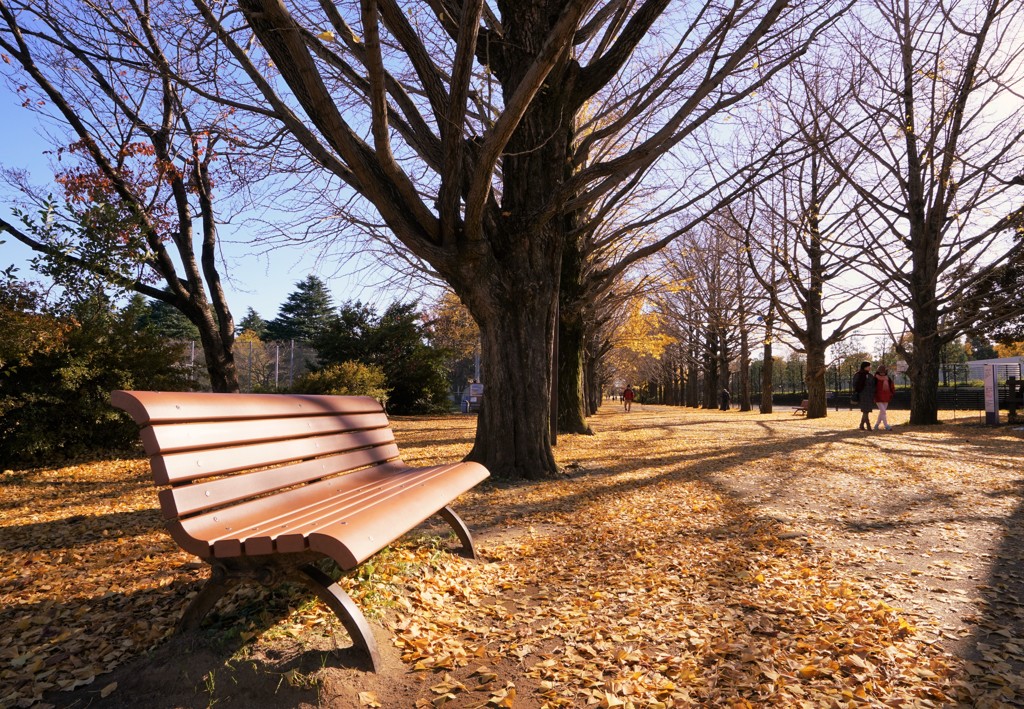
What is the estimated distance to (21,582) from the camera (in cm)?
334

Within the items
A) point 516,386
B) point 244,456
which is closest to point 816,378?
point 516,386

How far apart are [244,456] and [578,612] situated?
1804 millimetres

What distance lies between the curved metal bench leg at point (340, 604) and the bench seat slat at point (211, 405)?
29.4 inches

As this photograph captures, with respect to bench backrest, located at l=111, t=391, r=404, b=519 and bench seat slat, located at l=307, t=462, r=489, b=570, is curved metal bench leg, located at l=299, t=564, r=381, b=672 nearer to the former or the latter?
bench seat slat, located at l=307, t=462, r=489, b=570

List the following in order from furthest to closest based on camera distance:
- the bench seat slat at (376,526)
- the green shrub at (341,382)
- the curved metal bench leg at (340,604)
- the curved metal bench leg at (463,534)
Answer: the green shrub at (341,382), the curved metal bench leg at (463,534), the curved metal bench leg at (340,604), the bench seat slat at (376,526)

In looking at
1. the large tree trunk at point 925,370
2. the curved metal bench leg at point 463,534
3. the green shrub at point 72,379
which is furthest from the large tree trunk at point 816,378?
the curved metal bench leg at point 463,534

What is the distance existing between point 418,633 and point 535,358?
4.17 metres

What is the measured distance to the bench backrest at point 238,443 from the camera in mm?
2090

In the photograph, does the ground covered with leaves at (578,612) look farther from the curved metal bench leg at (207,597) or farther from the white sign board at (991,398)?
the white sign board at (991,398)

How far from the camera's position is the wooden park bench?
2027mm

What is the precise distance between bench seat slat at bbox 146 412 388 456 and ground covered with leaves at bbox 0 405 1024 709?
76 centimetres

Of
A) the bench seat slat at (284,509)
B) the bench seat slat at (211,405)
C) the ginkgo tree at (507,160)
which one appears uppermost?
the ginkgo tree at (507,160)

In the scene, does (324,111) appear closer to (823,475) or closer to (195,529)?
(195,529)

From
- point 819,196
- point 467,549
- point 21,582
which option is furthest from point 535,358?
point 819,196
